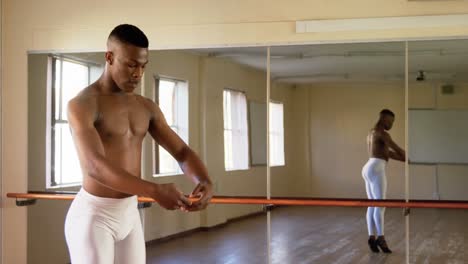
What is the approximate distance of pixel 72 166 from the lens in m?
4.64

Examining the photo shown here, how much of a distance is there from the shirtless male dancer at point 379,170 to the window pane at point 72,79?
86.4 inches

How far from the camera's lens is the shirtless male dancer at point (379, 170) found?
4.05 m

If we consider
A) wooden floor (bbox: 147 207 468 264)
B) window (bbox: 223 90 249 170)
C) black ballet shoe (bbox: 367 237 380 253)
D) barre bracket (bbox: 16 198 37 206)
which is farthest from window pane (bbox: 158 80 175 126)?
black ballet shoe (bbox: 367 237 380 253)

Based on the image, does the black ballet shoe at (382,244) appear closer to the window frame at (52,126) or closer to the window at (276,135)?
the window at (276,135)

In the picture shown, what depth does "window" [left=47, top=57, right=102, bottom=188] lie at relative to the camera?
4629mm

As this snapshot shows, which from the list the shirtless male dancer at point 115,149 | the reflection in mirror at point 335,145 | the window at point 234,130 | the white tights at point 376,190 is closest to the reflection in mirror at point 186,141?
the window at point 234,130

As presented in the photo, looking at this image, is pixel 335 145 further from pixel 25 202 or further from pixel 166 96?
pixel 25 202

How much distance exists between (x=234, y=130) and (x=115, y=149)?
2303 millimetres

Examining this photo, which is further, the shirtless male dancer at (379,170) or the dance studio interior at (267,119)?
the shirtless male dancer at (379,170)

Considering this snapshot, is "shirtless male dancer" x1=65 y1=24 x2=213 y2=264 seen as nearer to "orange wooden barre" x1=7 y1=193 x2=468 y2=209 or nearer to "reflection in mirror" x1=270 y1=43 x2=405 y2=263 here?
"orange wooden barre" x1=7 y1=193 x2=468 y2=209

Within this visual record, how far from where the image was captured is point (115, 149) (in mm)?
2111

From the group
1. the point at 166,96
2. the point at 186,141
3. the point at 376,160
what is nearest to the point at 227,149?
the point at 186,141

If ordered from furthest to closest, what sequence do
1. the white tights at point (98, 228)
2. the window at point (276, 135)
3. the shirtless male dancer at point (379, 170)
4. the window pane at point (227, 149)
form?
the window pane at point (227, 149) → the window at point (276, 135) → the shirtless male dancer at point (379, 170) → the white tights at point (98, 228)

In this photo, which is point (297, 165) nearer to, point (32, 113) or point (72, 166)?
point (72, 166)
